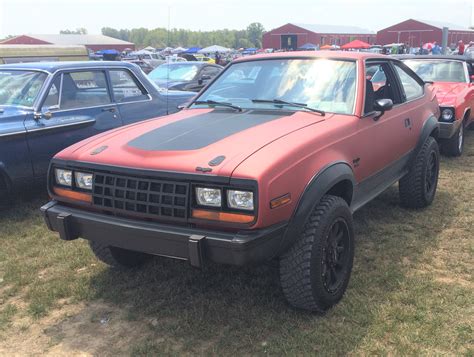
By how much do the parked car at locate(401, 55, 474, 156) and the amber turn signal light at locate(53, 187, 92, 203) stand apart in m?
5.34

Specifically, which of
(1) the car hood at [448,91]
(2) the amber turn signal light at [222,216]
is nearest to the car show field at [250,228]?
(2) the amber turn signal light at [222,216]

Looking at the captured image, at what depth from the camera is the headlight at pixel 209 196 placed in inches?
104

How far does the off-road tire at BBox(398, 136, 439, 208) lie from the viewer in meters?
4.73

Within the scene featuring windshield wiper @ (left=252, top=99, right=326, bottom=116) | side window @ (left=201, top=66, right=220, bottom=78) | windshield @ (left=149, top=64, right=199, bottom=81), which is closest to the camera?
windshield wiper @ (left=252, top=99, right=326, bottom=116)

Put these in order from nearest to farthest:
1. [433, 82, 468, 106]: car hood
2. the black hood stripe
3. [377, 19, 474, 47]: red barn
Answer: the black hood stripe → [433, 82, 468, 106]: car hood → [377, 19, 474, 47]: red barn

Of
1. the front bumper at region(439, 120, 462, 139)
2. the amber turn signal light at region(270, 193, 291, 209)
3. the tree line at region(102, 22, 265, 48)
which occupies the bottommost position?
the front bumper at region(439, 120, 462, 139)

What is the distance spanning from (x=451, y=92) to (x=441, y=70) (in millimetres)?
1125

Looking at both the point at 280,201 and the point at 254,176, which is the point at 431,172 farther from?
the point at 254,176

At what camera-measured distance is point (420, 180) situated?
4750mm

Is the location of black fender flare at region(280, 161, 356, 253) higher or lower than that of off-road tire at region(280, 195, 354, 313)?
higher

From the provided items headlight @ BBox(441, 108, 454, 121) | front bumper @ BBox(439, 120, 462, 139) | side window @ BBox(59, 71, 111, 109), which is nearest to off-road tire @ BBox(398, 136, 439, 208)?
front bumper @ BBox(439, 120, 462, 139)

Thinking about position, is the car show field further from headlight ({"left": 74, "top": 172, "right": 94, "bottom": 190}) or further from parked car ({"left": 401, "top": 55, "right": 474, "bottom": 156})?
parked car ({"left": 401, "top": 55, "right": 474, "bottom": 156})

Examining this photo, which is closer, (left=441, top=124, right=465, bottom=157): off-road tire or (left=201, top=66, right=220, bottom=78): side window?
(left=441, top=124, right=465, bottom=157): off-road tire

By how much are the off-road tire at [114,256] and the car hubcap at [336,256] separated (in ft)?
5.08
